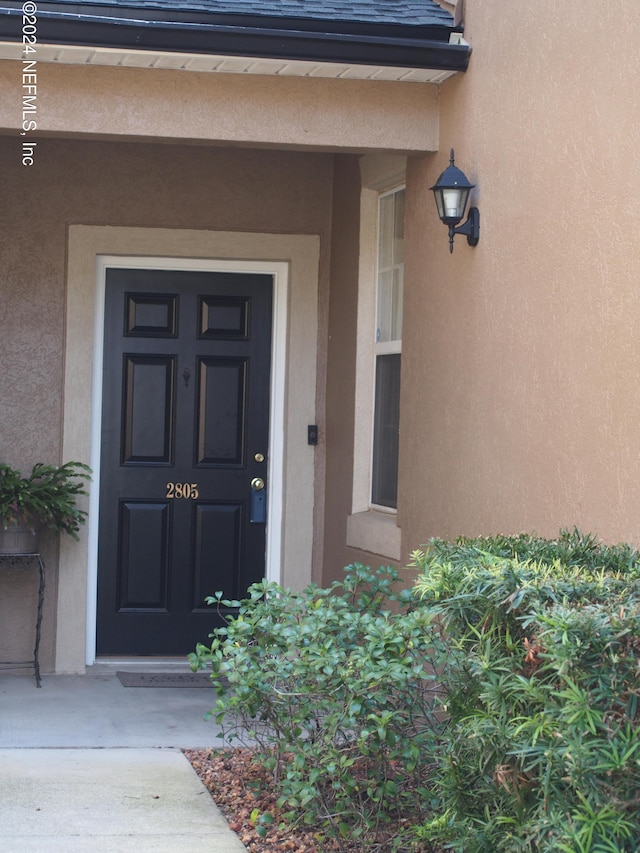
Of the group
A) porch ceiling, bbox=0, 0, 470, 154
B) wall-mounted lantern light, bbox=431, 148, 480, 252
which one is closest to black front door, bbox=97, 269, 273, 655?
Answer: porch ceiling, bbox=0, 0, 470, 154

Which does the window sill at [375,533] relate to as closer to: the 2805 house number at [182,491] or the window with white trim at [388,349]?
the window with white trim at [388,349]

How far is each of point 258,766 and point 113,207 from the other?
3.73 meters

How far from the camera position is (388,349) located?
654 cm

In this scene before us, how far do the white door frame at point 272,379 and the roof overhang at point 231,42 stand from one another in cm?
185

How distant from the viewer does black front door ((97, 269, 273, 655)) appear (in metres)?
7.16

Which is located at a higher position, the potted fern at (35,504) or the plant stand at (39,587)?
the potted fern at (35,504)

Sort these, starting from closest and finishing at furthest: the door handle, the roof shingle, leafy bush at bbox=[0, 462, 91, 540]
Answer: the roof shingle, leafy bush at bbox=[0, 462, 91, 540], the door handle

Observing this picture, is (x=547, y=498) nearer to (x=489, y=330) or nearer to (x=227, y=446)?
(x=489, y=330)

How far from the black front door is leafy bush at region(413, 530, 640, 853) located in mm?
3637

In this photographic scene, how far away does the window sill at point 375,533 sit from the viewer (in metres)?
6.10

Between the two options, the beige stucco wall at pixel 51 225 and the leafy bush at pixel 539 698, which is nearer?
the leafy bush at pixel 539 698

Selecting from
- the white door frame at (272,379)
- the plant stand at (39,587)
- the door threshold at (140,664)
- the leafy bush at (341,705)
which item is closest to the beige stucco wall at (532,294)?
the leafy bush at (341,705)

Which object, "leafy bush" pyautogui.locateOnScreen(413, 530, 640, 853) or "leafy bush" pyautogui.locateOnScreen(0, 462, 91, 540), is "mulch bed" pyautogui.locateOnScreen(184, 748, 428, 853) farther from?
"leafy bush" pyautogui.locateOnScreen(0, 462, 91, 540)

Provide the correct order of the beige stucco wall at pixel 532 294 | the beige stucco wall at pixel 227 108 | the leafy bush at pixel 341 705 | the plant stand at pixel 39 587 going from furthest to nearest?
the plant stand at pixel 39 587 → the beige stucco wall at pixel 227 108 → the beige stucco wall at pixel 532 294 → the leafy bush at pixel 341 705
